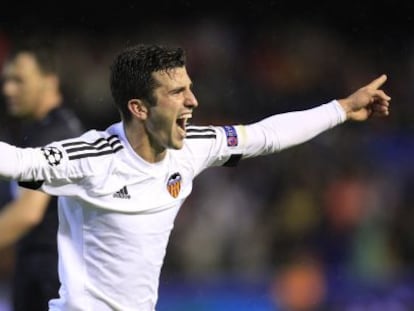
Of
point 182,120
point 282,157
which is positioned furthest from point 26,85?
point 282,157

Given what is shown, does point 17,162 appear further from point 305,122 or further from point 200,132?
point 305,122

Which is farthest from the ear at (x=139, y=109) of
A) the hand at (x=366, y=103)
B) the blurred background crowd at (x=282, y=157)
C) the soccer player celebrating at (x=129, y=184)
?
the blurred background crowd at (x=282, y=157)

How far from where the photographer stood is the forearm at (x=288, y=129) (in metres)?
3.55

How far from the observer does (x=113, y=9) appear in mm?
7660

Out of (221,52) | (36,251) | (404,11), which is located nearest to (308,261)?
(221,52)

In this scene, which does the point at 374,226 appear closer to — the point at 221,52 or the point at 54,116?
the point at 221,52

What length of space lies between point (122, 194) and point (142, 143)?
0.19 meters

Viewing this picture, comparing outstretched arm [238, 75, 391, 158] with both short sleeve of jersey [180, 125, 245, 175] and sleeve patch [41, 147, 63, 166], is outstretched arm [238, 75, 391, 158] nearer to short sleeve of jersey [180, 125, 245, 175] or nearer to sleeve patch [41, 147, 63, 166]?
short sleeve of jersey [180, 125, 245, 175]

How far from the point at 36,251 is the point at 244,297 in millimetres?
2217

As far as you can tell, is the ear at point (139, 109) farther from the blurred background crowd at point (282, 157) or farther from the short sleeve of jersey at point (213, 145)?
the blurred background crowd at point (282, 157)

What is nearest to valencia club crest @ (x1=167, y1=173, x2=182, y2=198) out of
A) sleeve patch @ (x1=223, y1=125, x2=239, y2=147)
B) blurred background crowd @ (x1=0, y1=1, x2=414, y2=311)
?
sleeve patch @ (x1=223, y1=125, x2=239, y2=147)

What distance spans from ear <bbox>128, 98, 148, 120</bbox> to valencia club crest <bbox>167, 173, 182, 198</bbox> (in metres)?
0.21

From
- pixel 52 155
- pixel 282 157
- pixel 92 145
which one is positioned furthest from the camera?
pixel 282 157

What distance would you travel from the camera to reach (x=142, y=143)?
3.35 m
